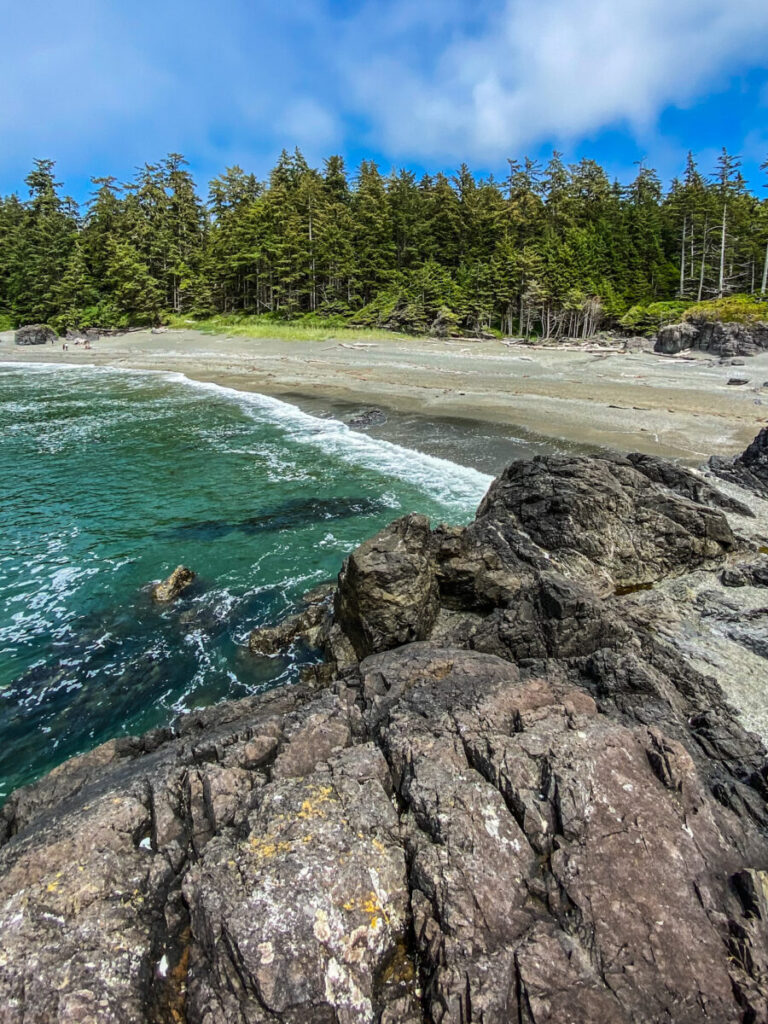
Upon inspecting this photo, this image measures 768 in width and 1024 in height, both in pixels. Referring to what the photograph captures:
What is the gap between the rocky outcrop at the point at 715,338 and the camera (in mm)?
33188

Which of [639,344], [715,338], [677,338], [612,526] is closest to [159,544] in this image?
[612,526]

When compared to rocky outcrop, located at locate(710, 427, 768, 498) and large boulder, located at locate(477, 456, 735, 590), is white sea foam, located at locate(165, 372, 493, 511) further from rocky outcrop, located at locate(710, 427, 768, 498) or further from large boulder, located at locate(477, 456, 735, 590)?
rocky outcrop, located at locate(710, 427, 768, 498)

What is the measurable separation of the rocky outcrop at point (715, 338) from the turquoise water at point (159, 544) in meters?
28.4

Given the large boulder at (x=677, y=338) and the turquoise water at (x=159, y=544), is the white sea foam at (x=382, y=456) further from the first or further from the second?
the large boulder at (x=677, y=338)

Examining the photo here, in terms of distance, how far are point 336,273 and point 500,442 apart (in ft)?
144

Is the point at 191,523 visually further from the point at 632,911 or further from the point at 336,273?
the point at 336,273

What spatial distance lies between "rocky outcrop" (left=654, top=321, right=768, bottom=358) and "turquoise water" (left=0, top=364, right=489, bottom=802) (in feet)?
93.3

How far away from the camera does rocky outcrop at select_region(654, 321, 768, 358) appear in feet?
109

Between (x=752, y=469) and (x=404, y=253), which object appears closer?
(x=752, y=469)

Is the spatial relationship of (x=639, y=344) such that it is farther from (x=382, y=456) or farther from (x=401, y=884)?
(x=401, y=884)

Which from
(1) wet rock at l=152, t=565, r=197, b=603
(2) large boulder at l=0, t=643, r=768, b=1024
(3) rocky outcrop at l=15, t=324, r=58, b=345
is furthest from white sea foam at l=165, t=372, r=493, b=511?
(3) rocky outcrop at l=15, t=324, r=58, b=345

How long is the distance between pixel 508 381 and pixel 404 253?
36.3 m

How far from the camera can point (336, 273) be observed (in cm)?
5469

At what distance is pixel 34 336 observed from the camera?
55875 millimetres
